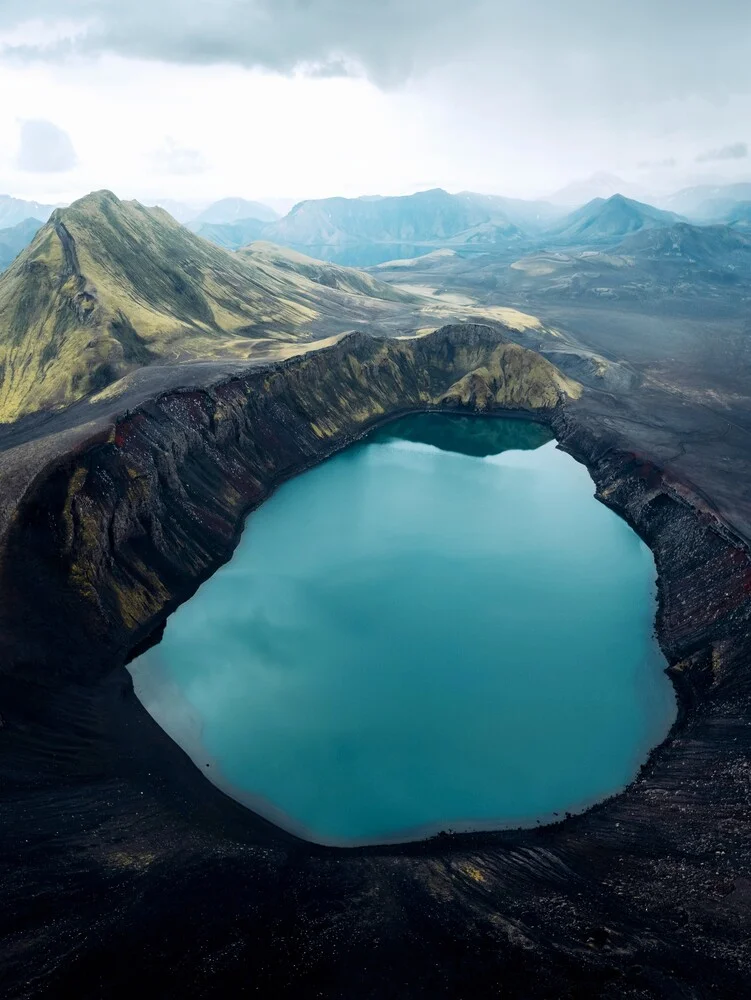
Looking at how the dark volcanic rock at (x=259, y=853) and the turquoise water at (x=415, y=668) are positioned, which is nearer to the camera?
the dark volcanic rock at (x=259, y=853)

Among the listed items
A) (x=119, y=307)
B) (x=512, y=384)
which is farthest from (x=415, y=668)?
(x=119, y=307)

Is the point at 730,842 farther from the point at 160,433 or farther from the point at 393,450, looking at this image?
the point at 393,450

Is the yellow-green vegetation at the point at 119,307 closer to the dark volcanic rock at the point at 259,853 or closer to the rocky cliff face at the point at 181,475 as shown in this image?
the rocky cliff face at the point at 181,475

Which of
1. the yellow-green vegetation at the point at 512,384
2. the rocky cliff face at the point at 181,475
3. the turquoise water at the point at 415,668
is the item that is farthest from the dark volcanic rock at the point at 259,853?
the yellow-green vegetation at the point at 512,384

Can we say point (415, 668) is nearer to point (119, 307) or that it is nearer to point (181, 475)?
point (181, 475)

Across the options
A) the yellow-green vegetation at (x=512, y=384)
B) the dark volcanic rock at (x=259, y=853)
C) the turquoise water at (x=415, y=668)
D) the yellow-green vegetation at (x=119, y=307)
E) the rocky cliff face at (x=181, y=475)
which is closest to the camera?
the dark volcanic rock at (x=259, y=853)

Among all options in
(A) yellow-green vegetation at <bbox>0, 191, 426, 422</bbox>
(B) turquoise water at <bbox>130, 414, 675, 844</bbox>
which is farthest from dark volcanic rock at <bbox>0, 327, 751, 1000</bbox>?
(A) yellow-green vegetation at <bbox>0, 191, 426, 422</bbox>

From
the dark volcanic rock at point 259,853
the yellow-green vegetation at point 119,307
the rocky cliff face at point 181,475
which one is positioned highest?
the yellow-green vegetation at point 119,307

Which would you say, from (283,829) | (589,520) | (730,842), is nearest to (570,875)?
(730,842)
